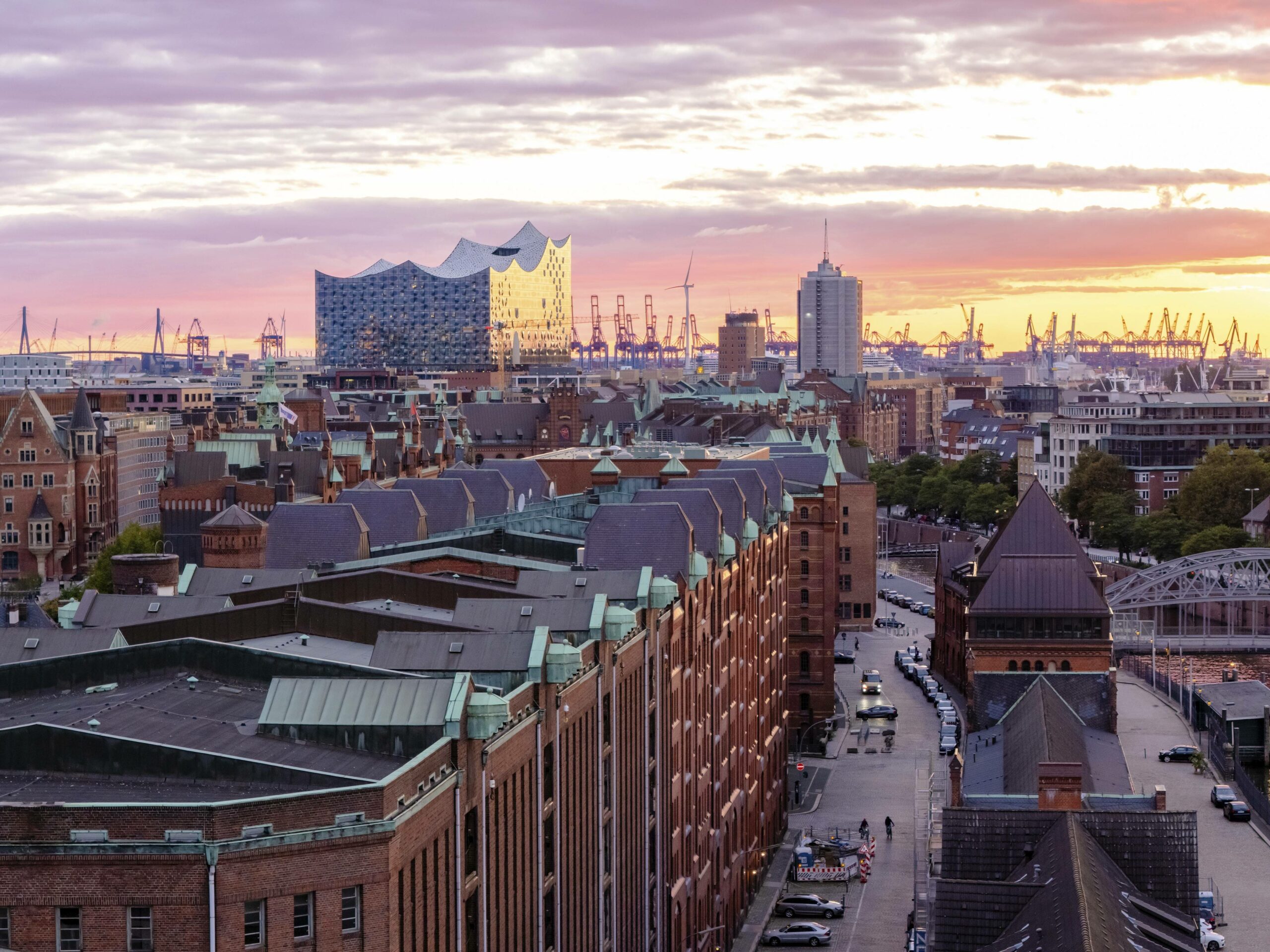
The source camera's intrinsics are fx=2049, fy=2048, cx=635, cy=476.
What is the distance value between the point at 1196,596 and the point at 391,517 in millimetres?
93122

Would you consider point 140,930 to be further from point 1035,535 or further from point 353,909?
point 1035,535

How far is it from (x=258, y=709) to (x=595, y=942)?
15153 mm

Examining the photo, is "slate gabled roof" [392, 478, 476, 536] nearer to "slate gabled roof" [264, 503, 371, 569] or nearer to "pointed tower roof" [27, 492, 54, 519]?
"slate gabled roof" [264, 503, 371, 569]

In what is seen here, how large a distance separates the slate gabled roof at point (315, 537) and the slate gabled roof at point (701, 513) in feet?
38.2

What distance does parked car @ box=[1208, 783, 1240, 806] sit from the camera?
104750 mm

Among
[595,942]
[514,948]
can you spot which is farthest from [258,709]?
[595,942]

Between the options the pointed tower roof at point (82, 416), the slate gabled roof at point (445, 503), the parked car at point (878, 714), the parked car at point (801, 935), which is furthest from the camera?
the pointed tower roof at point (82, 416)

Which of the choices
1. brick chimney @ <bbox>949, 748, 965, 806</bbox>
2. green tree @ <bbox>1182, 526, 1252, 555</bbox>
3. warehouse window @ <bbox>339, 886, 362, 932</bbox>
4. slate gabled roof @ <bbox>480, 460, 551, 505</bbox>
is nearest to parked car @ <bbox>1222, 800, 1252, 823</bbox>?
brick chimney @ <bbox>949, 748, 965, 806</bbox>

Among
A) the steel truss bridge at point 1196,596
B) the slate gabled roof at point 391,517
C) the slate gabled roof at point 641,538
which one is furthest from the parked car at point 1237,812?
the steel truss bridge at point 1196,596

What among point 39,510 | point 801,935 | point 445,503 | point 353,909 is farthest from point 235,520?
point 39,510

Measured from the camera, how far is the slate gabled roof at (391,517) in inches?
3590

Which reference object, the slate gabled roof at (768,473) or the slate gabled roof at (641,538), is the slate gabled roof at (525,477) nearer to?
the slate gabled roof at (768,473)

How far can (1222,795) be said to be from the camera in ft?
345

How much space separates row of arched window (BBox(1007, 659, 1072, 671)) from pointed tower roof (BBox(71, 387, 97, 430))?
394 ft
